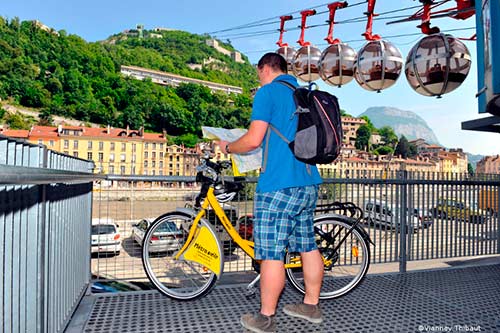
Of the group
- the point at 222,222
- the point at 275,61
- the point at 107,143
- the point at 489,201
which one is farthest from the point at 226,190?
the point at 107,143

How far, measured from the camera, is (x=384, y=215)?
4.24 meters

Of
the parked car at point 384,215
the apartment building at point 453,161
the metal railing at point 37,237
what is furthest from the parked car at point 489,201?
the apartment building at point 453,161

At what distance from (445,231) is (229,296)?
272 centimetres

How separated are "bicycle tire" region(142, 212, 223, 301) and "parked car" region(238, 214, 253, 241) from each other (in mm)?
210

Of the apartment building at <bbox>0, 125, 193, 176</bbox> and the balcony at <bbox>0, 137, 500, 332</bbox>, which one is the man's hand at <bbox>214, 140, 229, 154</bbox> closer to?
Result: the balcony at <bbox>0, 137, 500, 332</bbox>

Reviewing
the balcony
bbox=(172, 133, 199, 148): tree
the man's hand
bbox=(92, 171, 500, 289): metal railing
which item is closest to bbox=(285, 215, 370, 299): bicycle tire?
the balcony

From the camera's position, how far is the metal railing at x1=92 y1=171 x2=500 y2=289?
3.39 meters

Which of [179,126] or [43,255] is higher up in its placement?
[179,126]

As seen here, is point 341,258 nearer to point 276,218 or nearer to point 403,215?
point 403,215

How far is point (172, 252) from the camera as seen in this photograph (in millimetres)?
3166

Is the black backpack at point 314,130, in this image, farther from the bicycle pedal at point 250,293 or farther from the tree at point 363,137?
the tree at point 363,137

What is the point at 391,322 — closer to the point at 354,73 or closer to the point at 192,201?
the point at 192,201

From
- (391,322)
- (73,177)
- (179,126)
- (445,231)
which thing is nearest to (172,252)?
(73,177)

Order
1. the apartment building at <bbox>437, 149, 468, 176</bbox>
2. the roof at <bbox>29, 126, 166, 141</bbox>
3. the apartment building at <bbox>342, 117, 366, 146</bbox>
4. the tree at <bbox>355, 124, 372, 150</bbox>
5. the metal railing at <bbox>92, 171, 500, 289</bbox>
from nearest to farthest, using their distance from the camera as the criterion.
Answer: the metal railing at <bbox>92, 171, 500, 289</bbox>
the roof at <bbox>29, 126, 166, 141</bbox>
the apartment building at <bbox>437, 149, 468, 176</bbox>
the tree at <bbox>355, 124, 372, 150</bbox>
the apartment building at <bbox>342, 117, 366, 146</bbox>
